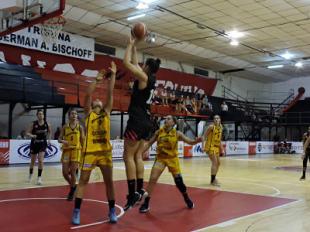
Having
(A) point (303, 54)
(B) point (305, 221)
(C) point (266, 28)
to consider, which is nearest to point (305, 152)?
(B) point (305, 221)

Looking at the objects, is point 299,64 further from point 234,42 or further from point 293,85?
point 234,42

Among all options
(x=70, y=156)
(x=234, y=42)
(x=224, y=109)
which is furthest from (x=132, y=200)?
(x=224, y=109)

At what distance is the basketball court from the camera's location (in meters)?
6.44

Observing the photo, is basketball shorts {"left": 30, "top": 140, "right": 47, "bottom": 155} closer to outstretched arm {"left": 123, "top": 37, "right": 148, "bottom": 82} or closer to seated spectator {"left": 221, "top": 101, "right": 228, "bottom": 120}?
outstretched arm {"left": 123, "top": 37, "right": 148, "bottom": 82}

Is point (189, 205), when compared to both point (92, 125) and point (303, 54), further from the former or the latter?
point (303, 54)

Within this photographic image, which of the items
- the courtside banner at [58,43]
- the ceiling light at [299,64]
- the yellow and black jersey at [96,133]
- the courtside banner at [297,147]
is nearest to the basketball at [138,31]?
the yellow and black jersey at [96,133]

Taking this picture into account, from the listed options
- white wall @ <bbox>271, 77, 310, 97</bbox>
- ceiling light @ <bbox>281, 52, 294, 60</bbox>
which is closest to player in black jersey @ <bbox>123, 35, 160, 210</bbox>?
ceiling light @ <bbox>281, 52, 294, 60</bbox>

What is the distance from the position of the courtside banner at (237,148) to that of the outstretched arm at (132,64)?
72.7 ft

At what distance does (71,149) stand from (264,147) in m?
24.8

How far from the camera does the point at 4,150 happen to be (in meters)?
15.7

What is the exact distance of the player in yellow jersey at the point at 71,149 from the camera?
8.13 m

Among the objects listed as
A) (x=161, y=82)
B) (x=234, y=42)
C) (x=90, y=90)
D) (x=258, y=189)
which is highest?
(x=234, y=42)

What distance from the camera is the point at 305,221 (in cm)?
640

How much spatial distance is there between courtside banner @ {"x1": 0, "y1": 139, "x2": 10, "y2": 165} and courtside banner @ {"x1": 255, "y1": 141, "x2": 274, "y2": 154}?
63.1ft
